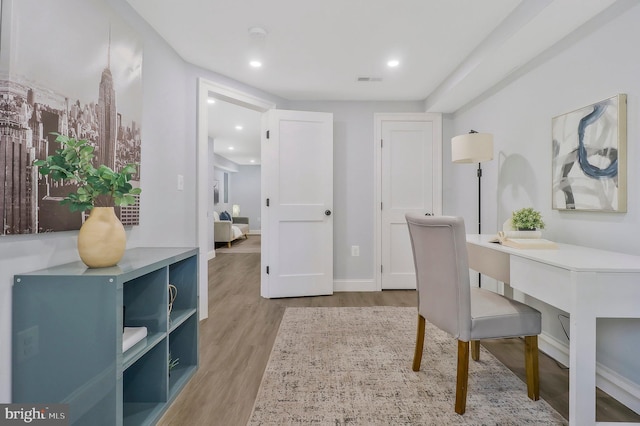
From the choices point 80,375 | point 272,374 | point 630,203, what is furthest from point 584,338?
point 80,375

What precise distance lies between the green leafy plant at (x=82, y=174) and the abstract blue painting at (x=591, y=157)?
2.39 m

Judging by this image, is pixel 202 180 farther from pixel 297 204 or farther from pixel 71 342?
pixel 71 342

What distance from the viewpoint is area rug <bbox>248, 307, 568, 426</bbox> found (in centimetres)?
140

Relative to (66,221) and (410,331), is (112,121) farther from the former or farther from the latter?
(410,331)

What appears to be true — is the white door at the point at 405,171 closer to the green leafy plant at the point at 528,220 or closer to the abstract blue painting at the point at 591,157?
the abstract blue painting at the point at 591,157

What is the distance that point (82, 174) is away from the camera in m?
1.19

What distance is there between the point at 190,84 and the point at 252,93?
2.27 feet

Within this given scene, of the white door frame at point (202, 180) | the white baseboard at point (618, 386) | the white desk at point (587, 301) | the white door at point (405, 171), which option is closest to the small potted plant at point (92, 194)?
the white door frame at point (202, 180)

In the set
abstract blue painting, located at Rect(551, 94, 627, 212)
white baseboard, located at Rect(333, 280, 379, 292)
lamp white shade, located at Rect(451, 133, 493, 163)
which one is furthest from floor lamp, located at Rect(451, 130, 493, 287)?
white baseboard, located at Rect(333, 280, 379, 292)

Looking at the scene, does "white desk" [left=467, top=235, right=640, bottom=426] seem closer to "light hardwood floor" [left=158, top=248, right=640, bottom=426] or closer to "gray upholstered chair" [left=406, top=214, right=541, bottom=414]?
"gray upholstered chair" [left=406, top=214, right=541, bottom=414]

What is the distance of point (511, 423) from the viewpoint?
1.35 meters

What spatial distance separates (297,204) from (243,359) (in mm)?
1733

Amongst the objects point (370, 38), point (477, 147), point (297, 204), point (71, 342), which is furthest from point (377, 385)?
point (370, 38)

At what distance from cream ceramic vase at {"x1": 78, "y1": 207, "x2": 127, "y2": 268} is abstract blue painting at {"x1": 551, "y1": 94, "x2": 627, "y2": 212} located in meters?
2.45
